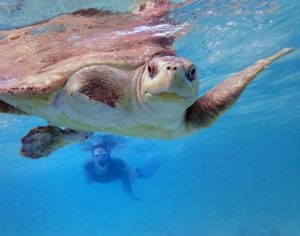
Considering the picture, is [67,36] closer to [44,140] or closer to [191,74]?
[44,140]

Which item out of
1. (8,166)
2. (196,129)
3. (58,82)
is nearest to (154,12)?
(196,129)

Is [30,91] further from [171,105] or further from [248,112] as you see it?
[248,112]

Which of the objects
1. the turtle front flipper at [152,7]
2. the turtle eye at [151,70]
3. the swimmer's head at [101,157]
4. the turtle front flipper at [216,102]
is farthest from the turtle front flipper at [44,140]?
the swimmer's head at [101,157]

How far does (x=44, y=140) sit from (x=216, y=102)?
2.55 metres

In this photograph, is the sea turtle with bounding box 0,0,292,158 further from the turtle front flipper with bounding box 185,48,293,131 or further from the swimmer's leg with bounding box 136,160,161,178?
the swimmer's leg with bounding box 136,160,161,178

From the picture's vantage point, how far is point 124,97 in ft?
12.5

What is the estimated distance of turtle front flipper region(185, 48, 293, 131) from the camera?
4.26m

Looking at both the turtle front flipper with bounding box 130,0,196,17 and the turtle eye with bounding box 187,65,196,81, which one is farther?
the turtle front flipper with bounding box 130,0,196,17

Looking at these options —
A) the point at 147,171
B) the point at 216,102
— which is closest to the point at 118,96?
the point at 216,102

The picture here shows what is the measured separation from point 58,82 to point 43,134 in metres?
1.32

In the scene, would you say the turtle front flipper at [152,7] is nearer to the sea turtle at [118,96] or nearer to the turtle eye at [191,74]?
the sea turtle at [118,96]

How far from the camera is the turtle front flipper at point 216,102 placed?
4.26 metres

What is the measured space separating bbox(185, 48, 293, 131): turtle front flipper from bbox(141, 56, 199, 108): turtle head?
857 millimetres

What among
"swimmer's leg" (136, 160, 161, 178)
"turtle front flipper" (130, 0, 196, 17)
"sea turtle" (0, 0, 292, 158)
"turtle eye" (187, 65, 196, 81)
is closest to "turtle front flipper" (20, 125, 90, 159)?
"sea turtle" (0, 0, 292, 158)
